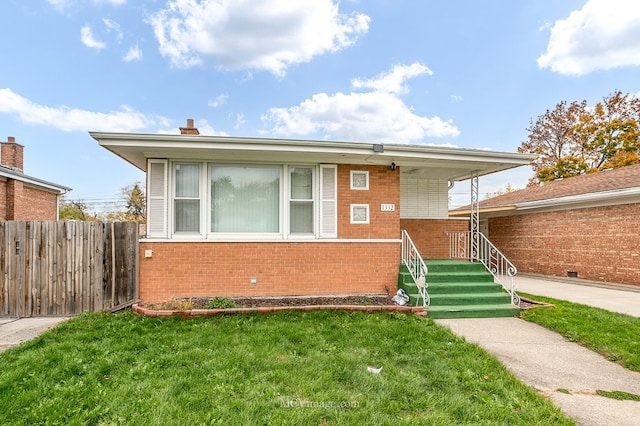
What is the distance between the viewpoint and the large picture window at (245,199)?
6.57 metres

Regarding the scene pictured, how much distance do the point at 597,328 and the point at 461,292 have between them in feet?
6.97

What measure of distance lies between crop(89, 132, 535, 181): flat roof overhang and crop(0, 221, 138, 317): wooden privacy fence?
1548 millimetres

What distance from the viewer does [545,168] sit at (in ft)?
73.0

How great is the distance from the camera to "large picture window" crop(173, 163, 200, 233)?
6.44 meters

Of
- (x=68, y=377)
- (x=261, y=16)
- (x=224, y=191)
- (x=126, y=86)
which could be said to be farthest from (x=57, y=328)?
(x=126, y=86)

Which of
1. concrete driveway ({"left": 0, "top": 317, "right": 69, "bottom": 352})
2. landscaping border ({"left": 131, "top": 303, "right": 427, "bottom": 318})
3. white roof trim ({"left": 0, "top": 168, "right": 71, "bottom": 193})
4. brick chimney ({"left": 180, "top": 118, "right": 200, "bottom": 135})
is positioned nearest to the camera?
concrete driveway ({"left": 0, "top": 317, "right": 69, "bottom": 352})

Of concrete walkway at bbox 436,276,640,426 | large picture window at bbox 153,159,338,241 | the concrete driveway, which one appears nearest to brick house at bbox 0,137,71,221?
the concrete driveway

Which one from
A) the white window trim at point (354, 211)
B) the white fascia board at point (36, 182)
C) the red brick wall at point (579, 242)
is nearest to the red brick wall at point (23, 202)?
the white fascia board at point (36, 182)

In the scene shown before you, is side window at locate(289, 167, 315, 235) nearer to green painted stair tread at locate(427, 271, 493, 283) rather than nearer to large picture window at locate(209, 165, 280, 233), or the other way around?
large picture window at locate(209, 165, 280, 233)

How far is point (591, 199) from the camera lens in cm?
967

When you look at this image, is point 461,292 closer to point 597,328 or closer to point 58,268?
point 597,328

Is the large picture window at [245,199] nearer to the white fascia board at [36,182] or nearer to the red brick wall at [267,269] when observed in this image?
the red brick wall at [267,269]

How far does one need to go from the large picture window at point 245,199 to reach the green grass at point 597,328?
5.18 m

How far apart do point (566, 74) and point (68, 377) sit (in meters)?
22.7
